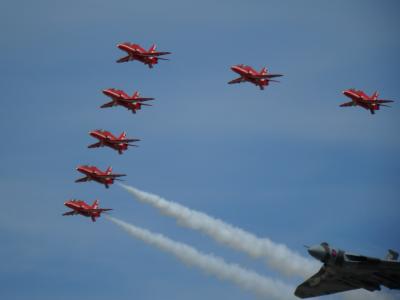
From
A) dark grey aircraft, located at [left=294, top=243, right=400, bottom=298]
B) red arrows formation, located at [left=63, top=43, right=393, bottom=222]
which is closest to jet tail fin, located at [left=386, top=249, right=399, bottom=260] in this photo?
dark grey aircraft, located at [left=294, top=243, right=400, bottom=298]

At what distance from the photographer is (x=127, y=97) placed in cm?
17700

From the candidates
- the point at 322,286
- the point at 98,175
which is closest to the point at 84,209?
the point at 98,175

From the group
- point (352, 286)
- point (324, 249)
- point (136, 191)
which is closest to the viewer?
point (324, 249)

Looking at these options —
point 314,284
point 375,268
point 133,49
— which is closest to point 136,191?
point 133,49

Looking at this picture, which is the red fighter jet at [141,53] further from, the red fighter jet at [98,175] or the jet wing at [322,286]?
the jet wing at [322,286]

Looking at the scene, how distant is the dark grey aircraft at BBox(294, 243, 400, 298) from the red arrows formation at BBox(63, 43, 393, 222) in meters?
39.8

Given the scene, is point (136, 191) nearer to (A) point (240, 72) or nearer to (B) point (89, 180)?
(B) point (89, 180)

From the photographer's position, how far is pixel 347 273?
474 feet

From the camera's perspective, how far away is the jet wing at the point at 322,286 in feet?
488

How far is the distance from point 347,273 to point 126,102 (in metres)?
55.7

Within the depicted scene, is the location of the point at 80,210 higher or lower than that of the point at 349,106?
lower

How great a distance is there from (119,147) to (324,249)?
175 ft

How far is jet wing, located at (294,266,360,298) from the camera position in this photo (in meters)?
Result: 149

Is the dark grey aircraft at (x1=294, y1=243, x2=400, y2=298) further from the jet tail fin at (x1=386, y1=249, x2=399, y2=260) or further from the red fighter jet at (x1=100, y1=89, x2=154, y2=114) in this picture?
the red fighter jet at (x1=100, y1=89, x2=154, y2=114)
